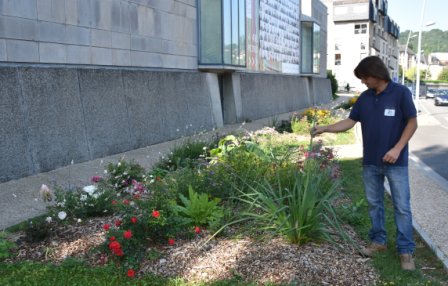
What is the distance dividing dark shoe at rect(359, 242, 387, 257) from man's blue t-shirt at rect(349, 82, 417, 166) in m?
0.76

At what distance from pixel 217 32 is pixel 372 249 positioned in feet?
41.3

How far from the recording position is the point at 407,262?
4066 millimetres

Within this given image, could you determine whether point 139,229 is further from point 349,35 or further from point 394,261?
point 349,35

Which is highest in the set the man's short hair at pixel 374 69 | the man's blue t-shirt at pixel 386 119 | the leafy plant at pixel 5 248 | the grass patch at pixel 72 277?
the man's short hair at pixel 374 69

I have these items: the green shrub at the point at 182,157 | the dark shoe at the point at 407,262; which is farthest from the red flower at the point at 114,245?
the green shrub at the point at 182,157

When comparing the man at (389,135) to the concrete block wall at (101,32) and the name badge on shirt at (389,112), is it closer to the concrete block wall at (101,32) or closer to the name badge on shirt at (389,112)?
the name badge on shirt at (389,112)

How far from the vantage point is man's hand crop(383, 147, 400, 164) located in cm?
394

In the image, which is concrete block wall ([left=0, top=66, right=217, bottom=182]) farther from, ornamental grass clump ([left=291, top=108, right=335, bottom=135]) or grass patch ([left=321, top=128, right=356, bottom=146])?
grass patch ([left=321, top=128, right=356, bottom=146])

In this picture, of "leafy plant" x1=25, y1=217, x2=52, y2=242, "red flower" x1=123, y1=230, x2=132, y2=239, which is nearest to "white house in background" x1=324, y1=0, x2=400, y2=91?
"leafy plant" x1=25, y1=217, x2=52, y2=242

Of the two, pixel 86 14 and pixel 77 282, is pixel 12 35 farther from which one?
pixel 77 282

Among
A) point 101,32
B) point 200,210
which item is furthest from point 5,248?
point 101,32

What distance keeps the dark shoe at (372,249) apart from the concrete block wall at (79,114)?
539cm

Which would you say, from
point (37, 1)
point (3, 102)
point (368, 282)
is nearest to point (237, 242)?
point (368, 282)

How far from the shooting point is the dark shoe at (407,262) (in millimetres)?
4030
